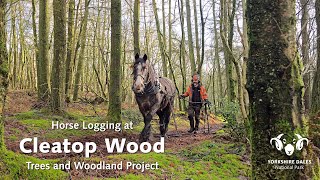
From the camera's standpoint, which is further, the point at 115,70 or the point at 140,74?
the point at 115,70

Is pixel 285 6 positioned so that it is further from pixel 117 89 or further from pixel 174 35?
pixel 174 35

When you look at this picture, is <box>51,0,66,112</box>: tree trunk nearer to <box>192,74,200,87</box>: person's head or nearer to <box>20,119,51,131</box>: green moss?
<box>20,119,51,131</box>: green moss

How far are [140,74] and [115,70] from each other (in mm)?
2526

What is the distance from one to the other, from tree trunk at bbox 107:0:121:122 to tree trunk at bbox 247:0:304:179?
22.6ft

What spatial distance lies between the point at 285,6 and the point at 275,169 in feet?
5.40

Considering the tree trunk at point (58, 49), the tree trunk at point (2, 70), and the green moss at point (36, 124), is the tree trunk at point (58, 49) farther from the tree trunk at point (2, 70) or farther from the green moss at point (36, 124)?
the tree trunk at point (2, 70)

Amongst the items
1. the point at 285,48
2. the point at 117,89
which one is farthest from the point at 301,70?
the point at 117,89

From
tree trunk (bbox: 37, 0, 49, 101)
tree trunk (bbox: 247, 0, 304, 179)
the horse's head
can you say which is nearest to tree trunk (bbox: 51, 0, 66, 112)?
tree trunk (bbox: 37, 0, 49, 101)

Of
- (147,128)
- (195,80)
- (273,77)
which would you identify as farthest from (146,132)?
(273,77)

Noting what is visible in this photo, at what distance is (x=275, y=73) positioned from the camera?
9.98 feet

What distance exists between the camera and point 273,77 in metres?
3.05

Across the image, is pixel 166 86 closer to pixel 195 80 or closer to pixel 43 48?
pixel 195 80

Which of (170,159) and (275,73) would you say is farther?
(170,159)

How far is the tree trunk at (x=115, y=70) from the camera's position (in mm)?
9633
